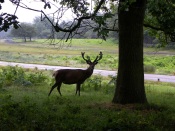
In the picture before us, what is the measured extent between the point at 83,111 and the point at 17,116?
79.6 inches

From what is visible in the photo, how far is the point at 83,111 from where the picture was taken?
9148 millimetres

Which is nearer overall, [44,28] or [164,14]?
[164,14]

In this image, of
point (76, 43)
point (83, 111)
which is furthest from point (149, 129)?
point (76, 43)

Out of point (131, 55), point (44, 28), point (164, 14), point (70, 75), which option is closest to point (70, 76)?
point (70, 75)

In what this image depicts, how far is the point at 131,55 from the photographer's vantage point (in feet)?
34.3

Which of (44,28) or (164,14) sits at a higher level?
(164,14)

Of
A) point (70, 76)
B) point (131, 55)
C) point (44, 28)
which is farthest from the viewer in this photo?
point (44, 28)

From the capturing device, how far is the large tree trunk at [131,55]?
34.1 ft

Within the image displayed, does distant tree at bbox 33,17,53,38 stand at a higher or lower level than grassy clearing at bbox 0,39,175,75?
higher

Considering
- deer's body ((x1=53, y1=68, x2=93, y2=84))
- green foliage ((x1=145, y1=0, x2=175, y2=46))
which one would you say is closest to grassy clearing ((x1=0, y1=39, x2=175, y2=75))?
deer's body ((x1=53, y1=68, x2=93, y2=84))

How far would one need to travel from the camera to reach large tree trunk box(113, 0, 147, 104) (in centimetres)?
1041

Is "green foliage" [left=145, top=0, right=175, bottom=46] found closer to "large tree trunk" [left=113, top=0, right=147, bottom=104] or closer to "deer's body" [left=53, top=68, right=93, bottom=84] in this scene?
"large tree trunk" [left=113, top=0, right=147, bottom=104]

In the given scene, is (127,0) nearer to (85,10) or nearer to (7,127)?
(85,10)

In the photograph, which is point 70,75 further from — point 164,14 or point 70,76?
point 164,14
